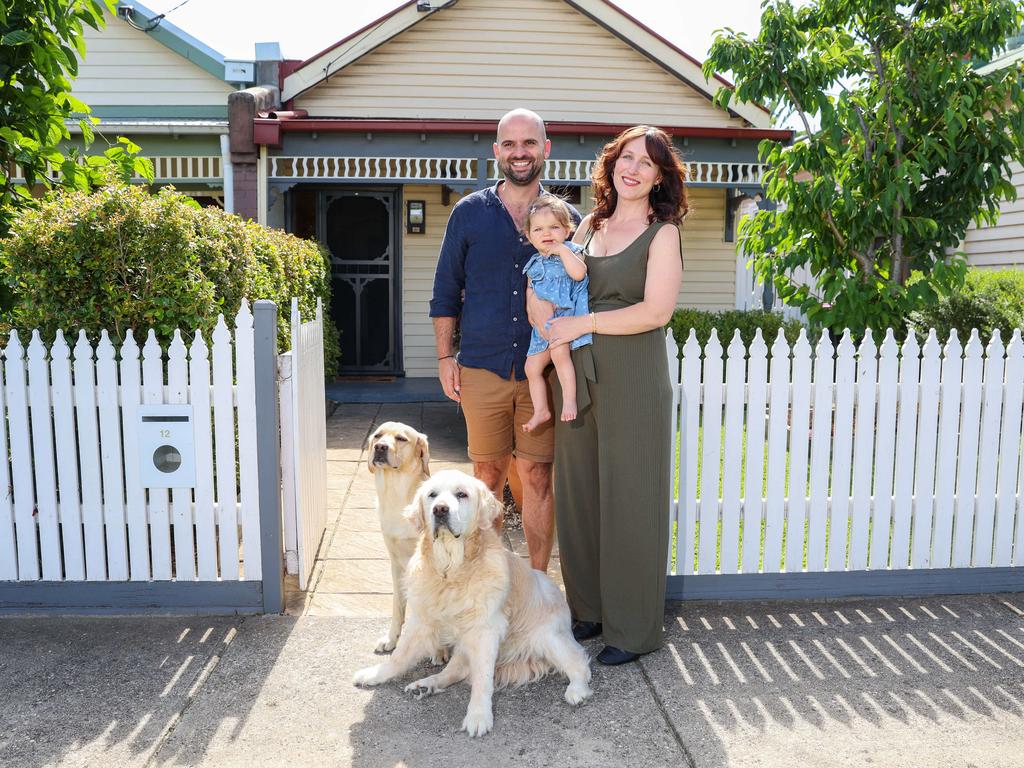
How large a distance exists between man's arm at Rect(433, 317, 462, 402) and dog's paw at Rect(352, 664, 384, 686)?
129 cm

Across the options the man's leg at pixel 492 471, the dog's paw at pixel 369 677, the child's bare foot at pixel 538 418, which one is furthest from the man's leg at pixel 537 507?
the dog's paw at pixel 369 677

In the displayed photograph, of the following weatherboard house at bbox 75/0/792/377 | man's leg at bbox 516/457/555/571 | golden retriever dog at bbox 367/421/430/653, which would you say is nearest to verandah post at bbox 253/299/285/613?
golden retriever dog at bbox 367/421/430/653

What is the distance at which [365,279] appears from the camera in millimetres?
11734

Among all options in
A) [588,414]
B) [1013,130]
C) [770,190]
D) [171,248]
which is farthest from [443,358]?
[1013,130]

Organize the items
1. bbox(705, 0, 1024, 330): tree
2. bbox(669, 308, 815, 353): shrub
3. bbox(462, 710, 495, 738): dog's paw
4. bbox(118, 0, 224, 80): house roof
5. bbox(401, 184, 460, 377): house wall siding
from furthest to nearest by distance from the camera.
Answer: bbox(118, 0, 224, 80): house roof < bbox(401, 184, 460, 377): house wall siding < bbox(669, 308, 815, 353): shrub < bbox(705, 0, 1024, 330): tree < bbox(462, 710, 495, 738): dog's paw

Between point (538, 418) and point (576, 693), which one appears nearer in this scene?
point (576, 693)

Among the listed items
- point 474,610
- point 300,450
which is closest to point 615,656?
point 474,610

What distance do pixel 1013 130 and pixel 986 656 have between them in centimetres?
380

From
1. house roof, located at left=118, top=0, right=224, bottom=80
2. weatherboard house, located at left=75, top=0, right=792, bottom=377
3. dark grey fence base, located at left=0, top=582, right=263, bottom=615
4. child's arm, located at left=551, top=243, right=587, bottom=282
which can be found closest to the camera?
child's arm, located at left=551, top=243, right=587, bottom=282

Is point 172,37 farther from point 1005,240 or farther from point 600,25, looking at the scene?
point 1005,240

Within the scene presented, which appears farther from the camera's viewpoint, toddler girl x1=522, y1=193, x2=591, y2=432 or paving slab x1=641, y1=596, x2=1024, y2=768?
toddler girl x1=522, y1=193, x2=591, y2=432

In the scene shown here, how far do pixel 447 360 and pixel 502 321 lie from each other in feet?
1.15

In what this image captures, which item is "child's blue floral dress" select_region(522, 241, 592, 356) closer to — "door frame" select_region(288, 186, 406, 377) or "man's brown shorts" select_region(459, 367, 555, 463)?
"man's brown shorts" select_region(459, 367, 555, 463)

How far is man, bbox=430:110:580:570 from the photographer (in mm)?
3949
